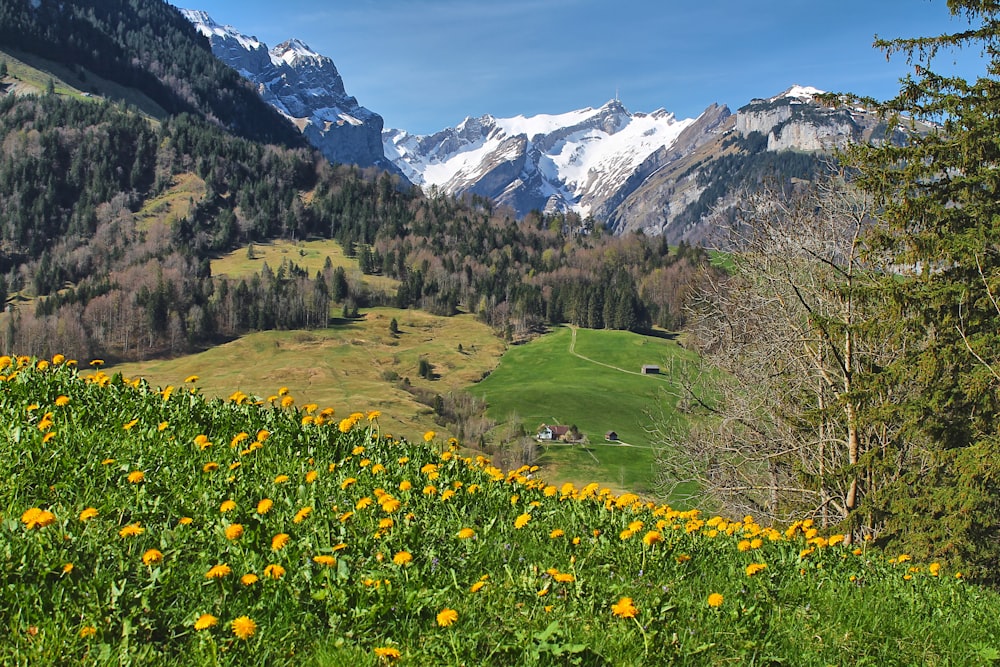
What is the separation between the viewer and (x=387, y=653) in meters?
4.12

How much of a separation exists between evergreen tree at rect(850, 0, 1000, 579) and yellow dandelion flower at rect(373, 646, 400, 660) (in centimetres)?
1393

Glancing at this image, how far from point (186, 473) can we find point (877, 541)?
50.9ft

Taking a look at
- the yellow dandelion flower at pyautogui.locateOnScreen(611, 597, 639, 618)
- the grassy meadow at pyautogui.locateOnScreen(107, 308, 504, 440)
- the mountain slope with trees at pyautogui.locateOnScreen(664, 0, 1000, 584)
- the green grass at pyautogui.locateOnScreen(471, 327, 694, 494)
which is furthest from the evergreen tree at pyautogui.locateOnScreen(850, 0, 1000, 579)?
the grassy meadow at pyautogui.locateOnScreen(107, 308, 504, 440)

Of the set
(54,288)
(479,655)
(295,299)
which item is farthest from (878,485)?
(54,288)

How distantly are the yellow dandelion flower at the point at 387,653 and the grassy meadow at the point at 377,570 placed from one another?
0.32ft

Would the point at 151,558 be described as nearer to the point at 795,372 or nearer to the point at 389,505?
the point at 389,505

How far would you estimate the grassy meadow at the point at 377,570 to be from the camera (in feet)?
14.6

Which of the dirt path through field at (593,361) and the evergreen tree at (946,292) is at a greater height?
the evergreen tree at (946,292)

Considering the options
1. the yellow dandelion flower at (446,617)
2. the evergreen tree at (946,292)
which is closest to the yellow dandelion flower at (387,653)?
the yellow dandelion flower at (446,617)

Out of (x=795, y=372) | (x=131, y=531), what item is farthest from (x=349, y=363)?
(x=131, y=531)

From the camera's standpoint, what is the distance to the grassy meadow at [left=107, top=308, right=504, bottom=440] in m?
126

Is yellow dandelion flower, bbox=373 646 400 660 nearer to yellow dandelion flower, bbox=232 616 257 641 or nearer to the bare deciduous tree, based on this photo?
yellow dandelion flower, bbox=232 616 257 641

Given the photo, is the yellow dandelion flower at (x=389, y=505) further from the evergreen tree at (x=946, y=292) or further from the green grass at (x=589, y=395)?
the green grass at (x=589, y=395)

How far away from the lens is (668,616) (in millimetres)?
5164
